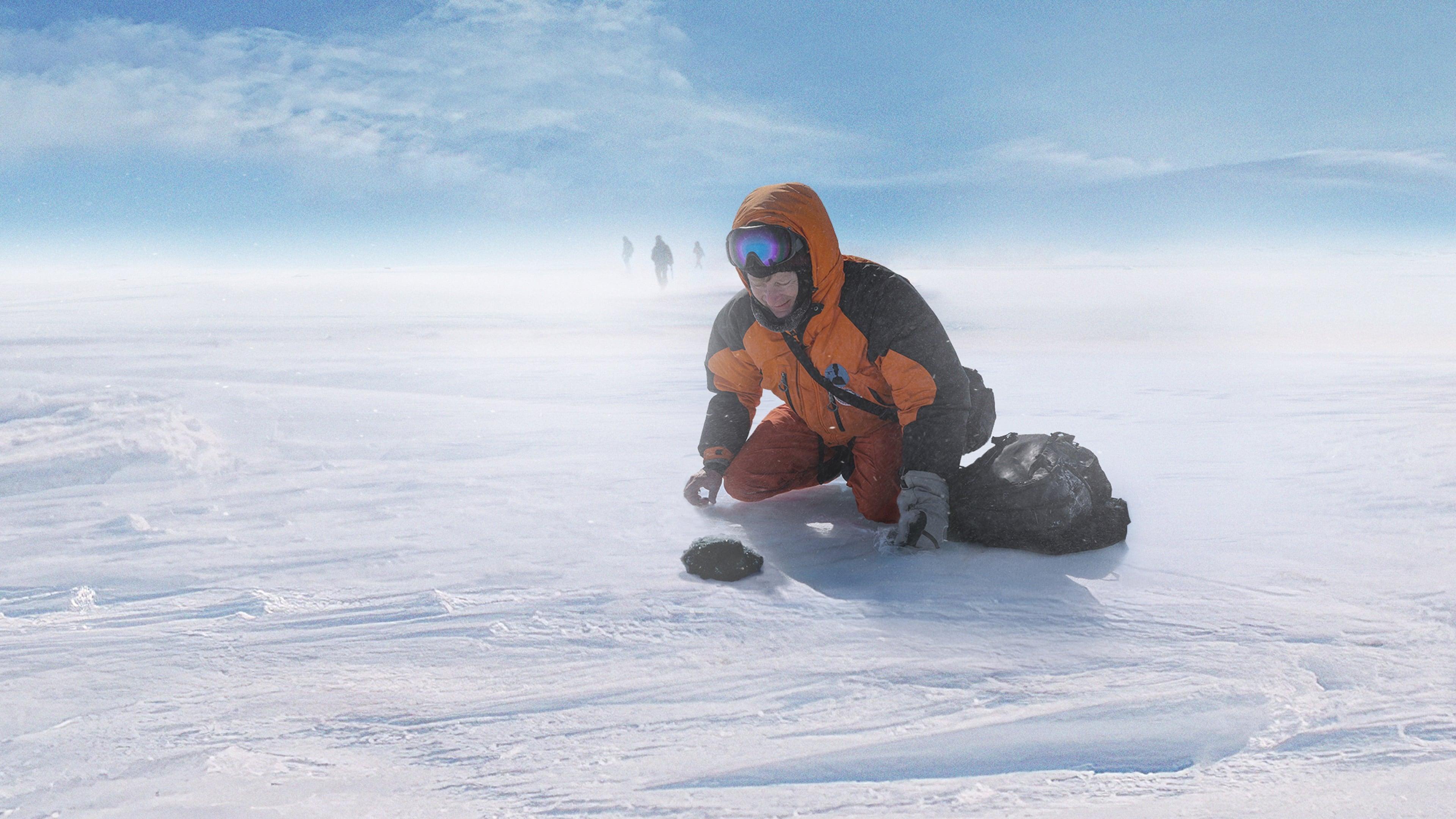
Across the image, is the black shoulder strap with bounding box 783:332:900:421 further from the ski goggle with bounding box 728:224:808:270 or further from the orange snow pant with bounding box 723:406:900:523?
the ski goggle with bounding box 728:224:808:270

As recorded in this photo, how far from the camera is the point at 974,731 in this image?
1.37 metres

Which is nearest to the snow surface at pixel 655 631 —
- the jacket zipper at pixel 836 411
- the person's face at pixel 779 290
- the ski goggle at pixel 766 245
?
the jacket zipper at pixel 836 411

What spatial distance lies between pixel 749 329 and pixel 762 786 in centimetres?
159

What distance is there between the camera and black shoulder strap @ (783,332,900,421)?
246 centimetres

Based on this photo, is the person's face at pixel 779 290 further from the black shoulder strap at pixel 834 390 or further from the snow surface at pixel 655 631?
Result: the snow surface at pixel 655 631

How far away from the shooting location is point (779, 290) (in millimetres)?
2303

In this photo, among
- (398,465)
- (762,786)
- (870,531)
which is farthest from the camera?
(398,465)

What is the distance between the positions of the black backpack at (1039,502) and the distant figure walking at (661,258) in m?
19.4

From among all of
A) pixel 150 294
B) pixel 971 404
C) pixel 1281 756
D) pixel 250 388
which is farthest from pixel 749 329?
pixel 150 294

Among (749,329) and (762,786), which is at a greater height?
(749,329)

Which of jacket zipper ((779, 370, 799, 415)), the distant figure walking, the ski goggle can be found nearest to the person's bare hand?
jacket zipper ((779, 370, 799, 415))

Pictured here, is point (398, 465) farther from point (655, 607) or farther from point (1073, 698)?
point (1073, 698)

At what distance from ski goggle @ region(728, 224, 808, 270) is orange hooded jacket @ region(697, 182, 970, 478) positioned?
19 mm

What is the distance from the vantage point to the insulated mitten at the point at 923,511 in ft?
7.33
